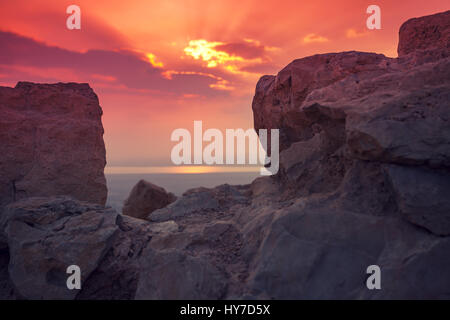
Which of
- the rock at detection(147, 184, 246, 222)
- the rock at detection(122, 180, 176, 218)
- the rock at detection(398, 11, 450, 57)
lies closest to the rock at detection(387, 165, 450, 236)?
the rock at detection(147, 184, 246, 222)

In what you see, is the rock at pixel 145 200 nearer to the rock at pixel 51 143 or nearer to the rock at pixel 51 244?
the rock at pixel 51 143

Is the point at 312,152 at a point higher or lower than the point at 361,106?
lower

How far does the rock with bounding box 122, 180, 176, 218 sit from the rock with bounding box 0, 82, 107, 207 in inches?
124

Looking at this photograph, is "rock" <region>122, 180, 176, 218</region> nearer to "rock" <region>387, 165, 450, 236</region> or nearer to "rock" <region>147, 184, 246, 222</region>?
"rock" <region>147, 184, 246, 222</region>

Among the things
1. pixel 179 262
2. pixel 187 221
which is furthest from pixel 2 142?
pixel 179 262

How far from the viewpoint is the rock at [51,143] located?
4.90 metres

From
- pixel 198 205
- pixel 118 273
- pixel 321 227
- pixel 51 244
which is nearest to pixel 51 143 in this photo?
pixel 51 244

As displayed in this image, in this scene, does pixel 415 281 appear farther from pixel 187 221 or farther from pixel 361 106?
pixel 187 221

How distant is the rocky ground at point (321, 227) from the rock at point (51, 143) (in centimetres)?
98

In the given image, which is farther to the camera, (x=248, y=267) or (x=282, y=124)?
(x=282, y=124)

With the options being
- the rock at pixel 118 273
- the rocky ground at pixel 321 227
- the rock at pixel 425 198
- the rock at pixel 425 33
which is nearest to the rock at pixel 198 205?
the rocky ground at pixel 321 227

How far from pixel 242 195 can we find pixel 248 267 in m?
2.63

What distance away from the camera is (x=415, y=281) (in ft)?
8.12

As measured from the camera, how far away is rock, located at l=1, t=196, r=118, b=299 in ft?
10.7
